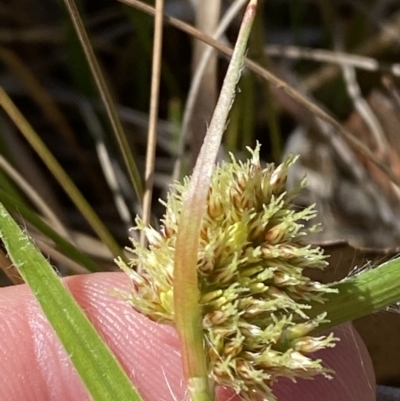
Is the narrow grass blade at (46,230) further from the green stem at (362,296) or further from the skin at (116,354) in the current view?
the green stem at (362,296)

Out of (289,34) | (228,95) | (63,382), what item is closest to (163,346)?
(63,382)

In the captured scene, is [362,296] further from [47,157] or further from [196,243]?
[47,157]

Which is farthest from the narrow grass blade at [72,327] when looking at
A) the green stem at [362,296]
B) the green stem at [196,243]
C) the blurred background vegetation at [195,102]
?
the blurred background vegetation at [195,102]

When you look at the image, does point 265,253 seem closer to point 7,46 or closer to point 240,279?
point 240,279

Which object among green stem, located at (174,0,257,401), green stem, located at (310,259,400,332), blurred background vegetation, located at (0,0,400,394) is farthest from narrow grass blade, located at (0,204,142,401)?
blurred background vegetation, located at (0,0,400,394)

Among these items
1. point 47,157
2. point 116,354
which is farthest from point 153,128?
point 116,354

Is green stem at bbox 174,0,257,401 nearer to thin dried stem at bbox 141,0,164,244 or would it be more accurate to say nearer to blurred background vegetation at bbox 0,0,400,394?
thin dried stem at bbox 141,0,164,244
